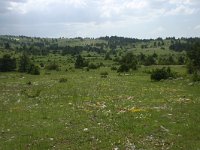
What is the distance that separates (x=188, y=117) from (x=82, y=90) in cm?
1690

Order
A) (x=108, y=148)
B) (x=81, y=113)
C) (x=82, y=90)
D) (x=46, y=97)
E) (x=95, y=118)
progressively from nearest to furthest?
1. (x=108, y=148)
2. (x=95, y=118)
3. (x=81, y=113)
4. (x=46, y=97)
5. (x=82, y=90)

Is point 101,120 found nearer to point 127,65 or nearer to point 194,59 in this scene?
point 194,59

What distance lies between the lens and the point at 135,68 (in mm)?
76938

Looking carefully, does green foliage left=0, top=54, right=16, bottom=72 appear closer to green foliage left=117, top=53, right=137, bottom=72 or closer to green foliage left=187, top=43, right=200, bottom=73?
green foliage left=117, top=53, right=137, bottom=72

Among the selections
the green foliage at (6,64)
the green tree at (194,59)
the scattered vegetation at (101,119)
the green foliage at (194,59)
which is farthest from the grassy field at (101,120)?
the green foliage at (6,64)

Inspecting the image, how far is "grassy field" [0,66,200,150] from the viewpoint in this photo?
18719 mm

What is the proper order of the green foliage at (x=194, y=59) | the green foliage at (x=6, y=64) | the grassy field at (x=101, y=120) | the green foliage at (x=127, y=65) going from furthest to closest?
the green foliage at (x=6, y=64) → the green foliage at (x=127, y=65) → the green foliage at (x=194, y=59) → the grassy field at (x=101, y=120)

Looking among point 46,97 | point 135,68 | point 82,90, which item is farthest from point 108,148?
point 135,68

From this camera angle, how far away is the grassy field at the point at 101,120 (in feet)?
61.4

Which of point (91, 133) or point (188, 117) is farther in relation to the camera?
point (188, 117)

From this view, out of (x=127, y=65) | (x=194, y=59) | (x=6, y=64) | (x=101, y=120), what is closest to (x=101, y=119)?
(x=101, y=120)

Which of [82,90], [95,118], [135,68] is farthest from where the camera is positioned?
[135,68]

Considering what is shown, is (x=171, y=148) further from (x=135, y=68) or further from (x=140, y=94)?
(x=135, y=68)

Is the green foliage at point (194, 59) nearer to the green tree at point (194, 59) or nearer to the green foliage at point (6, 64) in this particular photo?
the green tree at point (194, 59)
